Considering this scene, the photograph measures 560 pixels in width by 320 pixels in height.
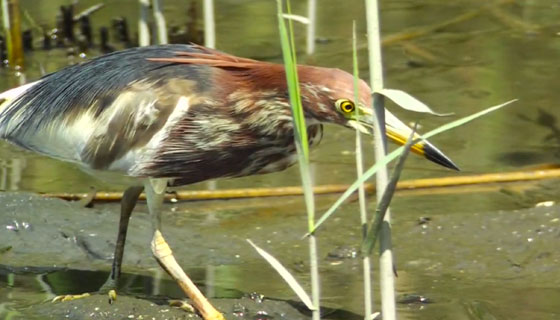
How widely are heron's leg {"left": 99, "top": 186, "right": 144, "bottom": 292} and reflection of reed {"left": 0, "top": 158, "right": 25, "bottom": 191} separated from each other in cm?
158

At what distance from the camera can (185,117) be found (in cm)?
521

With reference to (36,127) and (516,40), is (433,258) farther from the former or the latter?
(516,40)

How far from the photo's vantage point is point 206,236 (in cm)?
650

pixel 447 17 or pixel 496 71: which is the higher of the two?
pixel 447 17

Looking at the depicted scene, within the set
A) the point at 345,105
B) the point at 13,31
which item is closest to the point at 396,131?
the point at 345,105

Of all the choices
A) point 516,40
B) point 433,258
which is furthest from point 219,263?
point 516,40

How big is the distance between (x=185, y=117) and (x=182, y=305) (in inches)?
30.5

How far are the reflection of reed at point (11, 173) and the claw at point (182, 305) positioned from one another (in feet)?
7.32

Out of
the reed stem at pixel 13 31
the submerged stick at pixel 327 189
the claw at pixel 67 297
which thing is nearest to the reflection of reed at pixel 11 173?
the submerged stick at pixel 327 189

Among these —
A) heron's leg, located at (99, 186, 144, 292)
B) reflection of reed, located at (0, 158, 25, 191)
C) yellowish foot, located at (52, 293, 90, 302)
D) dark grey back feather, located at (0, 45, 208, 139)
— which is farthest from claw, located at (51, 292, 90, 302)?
reflection of reed, located at (0, 158, 25, 191)

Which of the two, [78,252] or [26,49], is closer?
[78,252]

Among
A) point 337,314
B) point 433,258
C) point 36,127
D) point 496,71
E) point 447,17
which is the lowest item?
point 337,314

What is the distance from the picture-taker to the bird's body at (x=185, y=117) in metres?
5.14

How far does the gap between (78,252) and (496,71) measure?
404 cm
